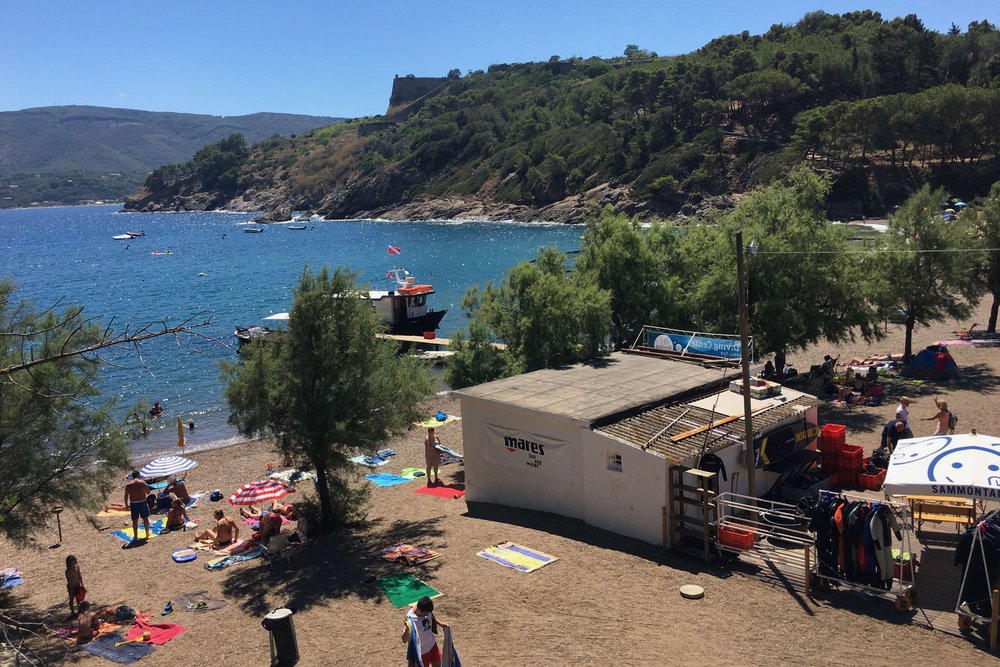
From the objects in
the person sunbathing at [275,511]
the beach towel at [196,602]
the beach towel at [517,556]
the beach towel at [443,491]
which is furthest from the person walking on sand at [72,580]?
the beach towel at [443,491]

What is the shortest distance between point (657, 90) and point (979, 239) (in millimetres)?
115024

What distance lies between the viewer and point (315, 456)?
49.4 ft

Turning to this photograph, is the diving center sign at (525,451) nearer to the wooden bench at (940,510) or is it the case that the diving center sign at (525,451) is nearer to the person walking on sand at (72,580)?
the wooden bench at (940,510)

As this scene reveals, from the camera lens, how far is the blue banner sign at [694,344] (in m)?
18.7

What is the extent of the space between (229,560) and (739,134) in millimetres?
114824

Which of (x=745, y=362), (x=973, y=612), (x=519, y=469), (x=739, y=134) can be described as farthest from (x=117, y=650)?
(x=739, y=134)

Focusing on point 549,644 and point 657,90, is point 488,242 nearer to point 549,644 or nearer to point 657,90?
point 657,90

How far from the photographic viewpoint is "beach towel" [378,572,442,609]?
11.8 m

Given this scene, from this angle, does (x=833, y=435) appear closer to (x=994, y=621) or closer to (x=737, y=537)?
(x=737, y=537)

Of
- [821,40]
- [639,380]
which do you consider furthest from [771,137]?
[639,380]

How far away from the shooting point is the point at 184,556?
51.3 ft

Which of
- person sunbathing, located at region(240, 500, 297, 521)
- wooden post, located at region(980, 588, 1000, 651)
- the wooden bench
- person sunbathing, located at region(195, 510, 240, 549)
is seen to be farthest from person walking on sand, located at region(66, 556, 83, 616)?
the wooden bench

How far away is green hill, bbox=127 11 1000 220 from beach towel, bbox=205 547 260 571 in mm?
46297

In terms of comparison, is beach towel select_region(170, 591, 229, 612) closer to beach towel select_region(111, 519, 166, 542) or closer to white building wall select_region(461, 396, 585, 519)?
beach towel select_region(111, 519, 166, 542)
